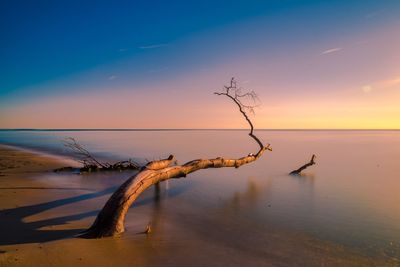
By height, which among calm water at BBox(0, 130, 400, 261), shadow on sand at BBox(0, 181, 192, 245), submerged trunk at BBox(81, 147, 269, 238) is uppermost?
submerged trunk at BBox(81, 147, 269, 238)

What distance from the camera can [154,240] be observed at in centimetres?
604

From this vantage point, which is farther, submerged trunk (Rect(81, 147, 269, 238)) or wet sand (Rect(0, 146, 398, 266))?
submerged trunk (Rect(81, 147, 269, 238))

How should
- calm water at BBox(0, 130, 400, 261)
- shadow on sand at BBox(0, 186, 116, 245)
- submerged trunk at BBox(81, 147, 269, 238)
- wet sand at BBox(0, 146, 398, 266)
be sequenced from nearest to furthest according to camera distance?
wet sand at BBox(0, 146, 398, 266) → shadow on sand at BBox(0, 186, 116, 245) → submerged trunk at BBox(81, 147, 269, 238) → calm water at BBox(0, 130, 400, 261)

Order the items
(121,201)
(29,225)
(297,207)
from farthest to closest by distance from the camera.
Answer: (297,207) → (29,225) → (121,201)

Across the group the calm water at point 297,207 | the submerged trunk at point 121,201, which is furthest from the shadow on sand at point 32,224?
the calm water at point 297,207

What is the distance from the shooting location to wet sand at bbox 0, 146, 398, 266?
16.5 feet

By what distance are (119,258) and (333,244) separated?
173 inches

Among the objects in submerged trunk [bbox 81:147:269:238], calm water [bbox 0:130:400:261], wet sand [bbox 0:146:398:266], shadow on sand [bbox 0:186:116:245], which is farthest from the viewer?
calm water [bbox 0:130:400:261]

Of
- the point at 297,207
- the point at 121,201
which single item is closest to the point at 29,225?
the point at 121,201

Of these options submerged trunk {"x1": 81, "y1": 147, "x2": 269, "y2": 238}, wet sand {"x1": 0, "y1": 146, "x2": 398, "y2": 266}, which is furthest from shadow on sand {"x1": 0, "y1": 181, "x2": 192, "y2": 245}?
submerged trunk {"x1": 81, "y1": 147, "x2": 269, "y2": 238}

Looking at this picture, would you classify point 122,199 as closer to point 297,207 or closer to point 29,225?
point 29,225

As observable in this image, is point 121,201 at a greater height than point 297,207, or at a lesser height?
greater

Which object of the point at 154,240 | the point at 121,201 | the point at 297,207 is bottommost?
the point at 297,207

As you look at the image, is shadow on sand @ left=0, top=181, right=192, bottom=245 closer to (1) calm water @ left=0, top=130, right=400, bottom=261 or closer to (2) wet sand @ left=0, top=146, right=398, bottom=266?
(2) wet sand @ left=0, top=146, right=398, bottom=266
